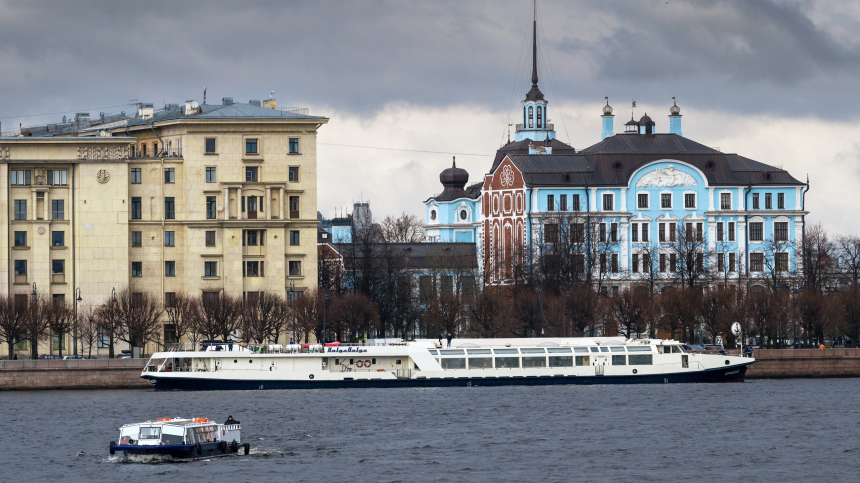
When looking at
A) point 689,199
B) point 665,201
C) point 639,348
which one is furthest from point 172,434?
point 689,199

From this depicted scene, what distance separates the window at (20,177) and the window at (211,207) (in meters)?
11.4

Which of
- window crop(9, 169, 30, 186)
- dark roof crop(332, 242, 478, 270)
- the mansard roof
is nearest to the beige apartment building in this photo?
window crop(9, 169, 30, 186)

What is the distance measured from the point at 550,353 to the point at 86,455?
117 ft

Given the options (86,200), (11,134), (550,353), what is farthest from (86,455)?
(11,134)

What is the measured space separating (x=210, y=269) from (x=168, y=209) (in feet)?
15.8

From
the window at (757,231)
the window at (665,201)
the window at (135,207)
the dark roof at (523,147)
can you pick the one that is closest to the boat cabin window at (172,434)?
the window at (135,207)

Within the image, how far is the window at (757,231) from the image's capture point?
132 m

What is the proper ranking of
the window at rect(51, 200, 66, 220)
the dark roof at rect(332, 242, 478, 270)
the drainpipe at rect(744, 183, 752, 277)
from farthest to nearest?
the dark roof at rect(332, 242, 478, 270), the drainpipe at rect(744, 183, 752, 277), the window at rect(51, 200, 66, 220)

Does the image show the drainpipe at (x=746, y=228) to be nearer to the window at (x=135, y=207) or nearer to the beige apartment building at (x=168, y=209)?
the beige apartment building at (x=168, y=209)

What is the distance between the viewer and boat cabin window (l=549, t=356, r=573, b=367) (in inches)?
3499

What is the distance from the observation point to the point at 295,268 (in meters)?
108

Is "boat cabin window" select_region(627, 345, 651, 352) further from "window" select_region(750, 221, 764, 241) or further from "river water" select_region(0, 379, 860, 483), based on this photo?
"window" select_region(750, 221, 764, 241)

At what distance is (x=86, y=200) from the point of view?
10456 centimetres

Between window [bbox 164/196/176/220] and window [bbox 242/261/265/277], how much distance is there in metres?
5.78
